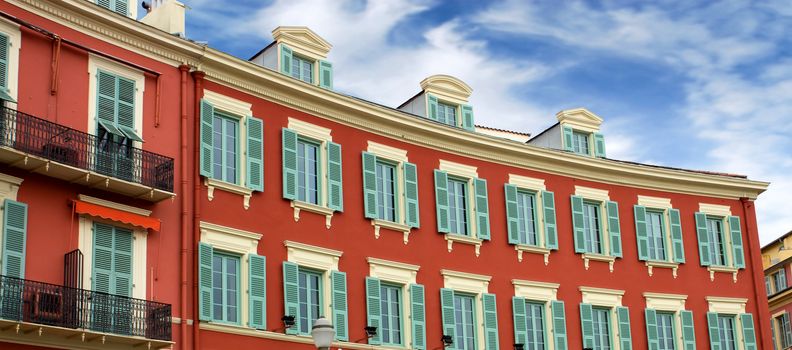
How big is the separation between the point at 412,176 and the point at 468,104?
4.46 m

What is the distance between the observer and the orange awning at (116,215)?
85.9ft

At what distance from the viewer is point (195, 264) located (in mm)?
28500

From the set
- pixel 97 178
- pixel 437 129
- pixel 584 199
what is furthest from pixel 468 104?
pixel 97 178

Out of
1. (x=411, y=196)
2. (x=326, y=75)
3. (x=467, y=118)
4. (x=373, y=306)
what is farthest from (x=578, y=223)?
(x=326, y=75)

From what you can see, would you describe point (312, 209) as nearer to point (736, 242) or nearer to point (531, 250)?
point (531, 250)

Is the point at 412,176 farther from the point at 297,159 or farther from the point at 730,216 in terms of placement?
the point at 730,216

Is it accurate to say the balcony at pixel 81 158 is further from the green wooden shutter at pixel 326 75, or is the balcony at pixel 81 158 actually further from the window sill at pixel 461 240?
the window sill at pixel 461 240

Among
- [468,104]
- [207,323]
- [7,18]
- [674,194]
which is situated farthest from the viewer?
[674,194]

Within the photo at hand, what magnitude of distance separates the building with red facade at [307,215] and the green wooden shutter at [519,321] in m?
0.06

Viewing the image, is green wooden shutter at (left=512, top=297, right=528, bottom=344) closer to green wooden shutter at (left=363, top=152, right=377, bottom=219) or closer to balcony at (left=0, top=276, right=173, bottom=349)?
green wooden shutter at (left=363, top=152, right=377, bottom=219)

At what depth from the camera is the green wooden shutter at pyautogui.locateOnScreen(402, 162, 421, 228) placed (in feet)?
112

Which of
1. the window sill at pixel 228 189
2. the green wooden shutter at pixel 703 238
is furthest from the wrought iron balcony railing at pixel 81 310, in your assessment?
the green wooden shutter at pixel 703 238

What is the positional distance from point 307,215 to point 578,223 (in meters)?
11.0

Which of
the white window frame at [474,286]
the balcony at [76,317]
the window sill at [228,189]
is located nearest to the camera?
the balcony at [76,317]
